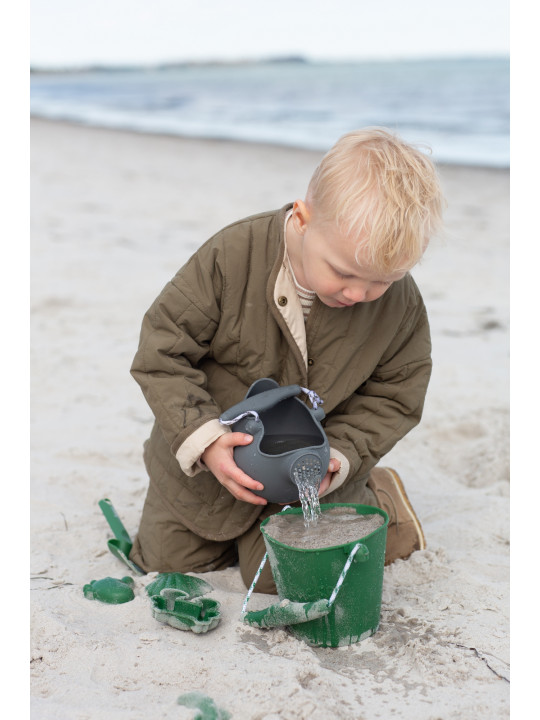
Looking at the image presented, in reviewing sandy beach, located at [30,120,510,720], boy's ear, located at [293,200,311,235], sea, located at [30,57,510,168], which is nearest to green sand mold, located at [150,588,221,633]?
sandy beach, located at [30,120,510,720]

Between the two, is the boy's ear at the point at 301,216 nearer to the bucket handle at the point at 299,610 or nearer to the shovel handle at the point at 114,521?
the bucket handle at the point at 299,610

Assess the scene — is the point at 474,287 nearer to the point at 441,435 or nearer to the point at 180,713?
the point at 441,435

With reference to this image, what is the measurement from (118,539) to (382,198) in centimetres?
118

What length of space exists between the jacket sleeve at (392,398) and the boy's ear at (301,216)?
387 mm

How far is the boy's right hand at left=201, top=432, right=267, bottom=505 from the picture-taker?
1.85 metres

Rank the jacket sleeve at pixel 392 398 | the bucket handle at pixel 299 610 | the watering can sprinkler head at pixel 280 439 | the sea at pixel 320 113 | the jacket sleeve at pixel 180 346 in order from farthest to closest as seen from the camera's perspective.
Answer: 1. the sea at pixel 320 113
2. the jacket sleeve at pixel 392 398
3. the jacket sleeve at pixel 180 346
4. the watering can sprinkler head at pixel 280 439
5. the bucket handle at pixel 299 610

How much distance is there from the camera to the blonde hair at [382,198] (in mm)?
1733

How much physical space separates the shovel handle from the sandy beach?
0.06 metres

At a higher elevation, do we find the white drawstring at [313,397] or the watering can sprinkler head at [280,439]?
the white drawstring at [313,397]

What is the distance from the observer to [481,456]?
2838mm

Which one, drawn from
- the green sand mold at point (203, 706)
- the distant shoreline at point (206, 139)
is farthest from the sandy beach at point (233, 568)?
the distant shoreline at point (206, 139)

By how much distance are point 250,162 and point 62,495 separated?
787 cm

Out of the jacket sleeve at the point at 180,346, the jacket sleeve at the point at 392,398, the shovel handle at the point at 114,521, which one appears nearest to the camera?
the jacket sleeve at the point at 180,346

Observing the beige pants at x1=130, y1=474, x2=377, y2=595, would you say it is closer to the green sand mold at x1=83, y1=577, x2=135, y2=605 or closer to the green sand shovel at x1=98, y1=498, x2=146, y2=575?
the green sand shovel at x1=98, y1=498, x2=146, y2=575
